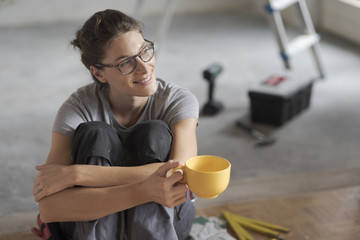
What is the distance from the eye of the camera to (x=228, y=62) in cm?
481

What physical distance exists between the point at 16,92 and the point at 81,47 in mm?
2423

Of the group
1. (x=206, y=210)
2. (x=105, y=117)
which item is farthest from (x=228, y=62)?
(x=105, y=117)

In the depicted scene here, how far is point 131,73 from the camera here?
178 cm

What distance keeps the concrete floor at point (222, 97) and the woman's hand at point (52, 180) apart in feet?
2.08

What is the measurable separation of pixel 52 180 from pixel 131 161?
0.31m

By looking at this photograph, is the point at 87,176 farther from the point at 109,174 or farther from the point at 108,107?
the point at 108,107

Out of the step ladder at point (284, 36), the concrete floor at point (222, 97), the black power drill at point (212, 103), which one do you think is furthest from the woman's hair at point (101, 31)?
the step ladder at point (284, 36)

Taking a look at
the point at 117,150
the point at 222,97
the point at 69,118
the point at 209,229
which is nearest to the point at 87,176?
the point at 117,150

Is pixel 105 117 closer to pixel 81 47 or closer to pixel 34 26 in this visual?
pixel 81 47

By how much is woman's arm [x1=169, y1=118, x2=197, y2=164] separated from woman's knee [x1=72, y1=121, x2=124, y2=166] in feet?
0.69

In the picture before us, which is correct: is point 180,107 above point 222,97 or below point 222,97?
above

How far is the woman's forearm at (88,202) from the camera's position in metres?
1.62

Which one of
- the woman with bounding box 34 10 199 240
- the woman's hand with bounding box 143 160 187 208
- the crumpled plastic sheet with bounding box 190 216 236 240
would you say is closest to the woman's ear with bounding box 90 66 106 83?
Answer: the woman with bounding box 34 10 199 240

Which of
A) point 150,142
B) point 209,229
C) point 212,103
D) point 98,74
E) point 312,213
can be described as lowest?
point 212,103
